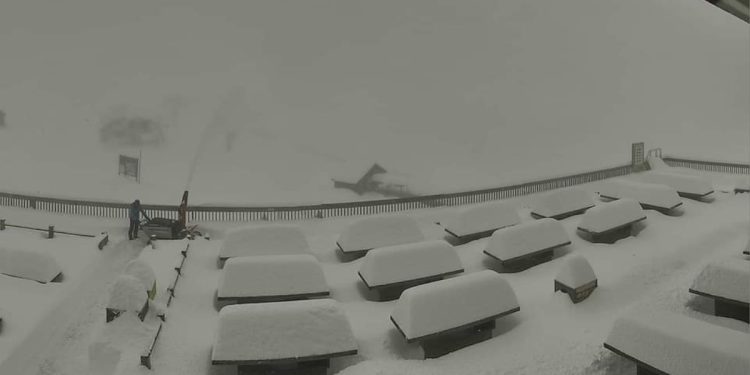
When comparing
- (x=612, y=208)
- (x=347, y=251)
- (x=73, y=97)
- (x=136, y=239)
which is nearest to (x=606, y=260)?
(x=612, y=208)

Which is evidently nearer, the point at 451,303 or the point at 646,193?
the point at 451,303

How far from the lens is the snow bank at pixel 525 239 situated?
14.1 meters

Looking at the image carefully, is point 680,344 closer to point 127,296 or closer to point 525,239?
point 525,239

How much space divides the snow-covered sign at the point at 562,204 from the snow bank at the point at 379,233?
19.9 ft

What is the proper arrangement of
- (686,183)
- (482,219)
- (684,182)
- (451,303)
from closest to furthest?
(451,303), (482,219), (686,183), (684,182)

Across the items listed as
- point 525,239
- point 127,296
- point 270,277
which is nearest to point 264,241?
point 270,277

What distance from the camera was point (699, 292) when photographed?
10.8 m

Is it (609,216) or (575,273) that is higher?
(609,216)

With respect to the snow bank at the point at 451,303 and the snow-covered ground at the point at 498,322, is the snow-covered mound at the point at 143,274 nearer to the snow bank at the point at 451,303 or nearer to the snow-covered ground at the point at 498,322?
the snow-covered ground at the point at 498,322

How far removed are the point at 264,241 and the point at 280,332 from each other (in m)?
5.93

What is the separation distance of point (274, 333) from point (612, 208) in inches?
515

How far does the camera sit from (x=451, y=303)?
1028 centimetres

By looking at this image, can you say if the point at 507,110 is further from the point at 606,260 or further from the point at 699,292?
the point at 699,292

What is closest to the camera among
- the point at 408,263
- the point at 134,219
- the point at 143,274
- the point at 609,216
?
the point at 143,274
